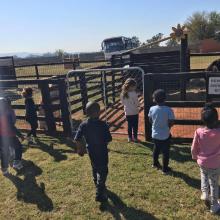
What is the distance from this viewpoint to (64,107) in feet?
29.8

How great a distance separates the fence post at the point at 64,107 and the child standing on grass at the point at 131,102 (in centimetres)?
166

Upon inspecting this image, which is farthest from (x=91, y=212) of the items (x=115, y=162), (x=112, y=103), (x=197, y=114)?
(x=112, y=103)

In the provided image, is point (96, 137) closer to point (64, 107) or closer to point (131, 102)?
point (131, 102)

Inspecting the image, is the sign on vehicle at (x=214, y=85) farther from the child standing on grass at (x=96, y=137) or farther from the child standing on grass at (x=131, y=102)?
the child standing on grass at (x=96, y=137)

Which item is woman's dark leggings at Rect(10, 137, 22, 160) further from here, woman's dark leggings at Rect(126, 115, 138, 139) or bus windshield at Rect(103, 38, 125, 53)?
bus windshield at Rect(103, 38, 125, 53)

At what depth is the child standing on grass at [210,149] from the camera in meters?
4.69

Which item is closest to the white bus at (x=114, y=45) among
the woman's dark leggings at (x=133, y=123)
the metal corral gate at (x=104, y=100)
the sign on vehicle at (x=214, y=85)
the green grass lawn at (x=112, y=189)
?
the metal corral gate at (x=104, y=100)

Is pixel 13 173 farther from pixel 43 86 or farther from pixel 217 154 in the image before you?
pixel 217 154

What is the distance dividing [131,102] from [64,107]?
6.44ft

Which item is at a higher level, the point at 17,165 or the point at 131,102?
the point at 131,102

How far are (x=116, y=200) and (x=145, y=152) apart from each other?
6.96 ft

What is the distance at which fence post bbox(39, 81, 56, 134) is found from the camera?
9086 millimetres

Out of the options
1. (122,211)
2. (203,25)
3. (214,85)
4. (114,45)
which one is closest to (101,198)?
(122,211)

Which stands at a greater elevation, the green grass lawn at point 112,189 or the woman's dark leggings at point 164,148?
the woman's dark leggings at point 164,148
